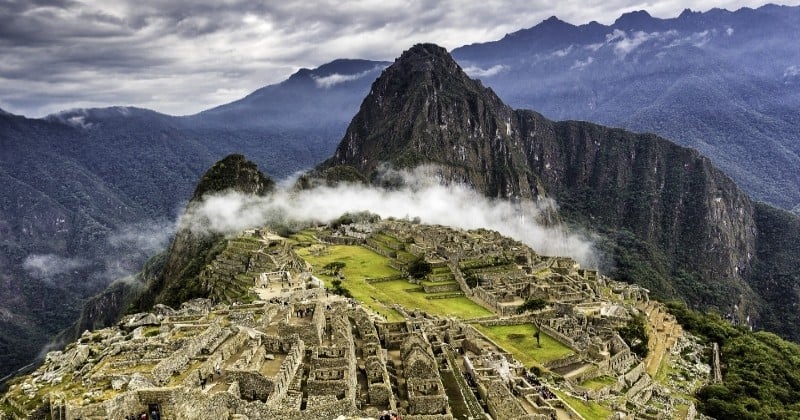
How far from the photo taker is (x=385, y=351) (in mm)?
37562

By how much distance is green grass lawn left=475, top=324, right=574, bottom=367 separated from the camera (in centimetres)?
5344

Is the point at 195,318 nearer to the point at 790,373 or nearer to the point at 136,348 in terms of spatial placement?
the point at 136,348

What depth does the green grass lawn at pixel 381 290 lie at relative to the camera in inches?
2613

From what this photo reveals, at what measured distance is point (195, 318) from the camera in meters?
36.2

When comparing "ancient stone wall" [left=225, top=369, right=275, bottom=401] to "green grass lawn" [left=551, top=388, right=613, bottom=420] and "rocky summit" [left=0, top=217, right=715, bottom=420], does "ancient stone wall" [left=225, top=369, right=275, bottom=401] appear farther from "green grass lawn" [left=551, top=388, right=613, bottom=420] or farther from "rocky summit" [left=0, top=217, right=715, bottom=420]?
"green grass lawn" [left=551, top=388, right=613, bottom=420]

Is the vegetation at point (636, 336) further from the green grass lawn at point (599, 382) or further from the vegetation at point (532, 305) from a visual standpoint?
the green grass lawn at point (599, 382)

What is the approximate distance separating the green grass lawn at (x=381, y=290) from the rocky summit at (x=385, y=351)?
0.45 m

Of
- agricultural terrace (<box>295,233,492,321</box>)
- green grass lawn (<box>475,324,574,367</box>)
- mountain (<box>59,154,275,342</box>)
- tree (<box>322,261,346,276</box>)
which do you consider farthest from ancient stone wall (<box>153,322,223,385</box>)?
mountain (<box>59,154,275,342</box>)

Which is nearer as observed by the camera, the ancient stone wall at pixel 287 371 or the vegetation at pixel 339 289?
the ancient stone wall at pixel 287 371

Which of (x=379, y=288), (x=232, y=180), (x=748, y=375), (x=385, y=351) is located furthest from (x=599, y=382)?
(x=232, y=180)

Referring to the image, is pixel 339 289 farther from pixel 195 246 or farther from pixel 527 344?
pixel 195 246

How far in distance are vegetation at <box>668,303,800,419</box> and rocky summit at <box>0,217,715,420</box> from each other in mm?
2997

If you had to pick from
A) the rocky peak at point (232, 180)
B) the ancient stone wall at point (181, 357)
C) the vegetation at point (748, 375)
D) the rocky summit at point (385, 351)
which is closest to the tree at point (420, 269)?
the rocky summit at point (385, 351)

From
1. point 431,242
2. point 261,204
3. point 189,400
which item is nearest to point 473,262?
point 431,242
